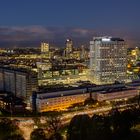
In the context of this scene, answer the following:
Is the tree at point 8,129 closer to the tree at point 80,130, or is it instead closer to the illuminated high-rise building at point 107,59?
the tree at point 80,130

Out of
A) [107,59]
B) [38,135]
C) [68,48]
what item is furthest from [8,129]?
[68,48]

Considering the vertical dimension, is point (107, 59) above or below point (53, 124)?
above

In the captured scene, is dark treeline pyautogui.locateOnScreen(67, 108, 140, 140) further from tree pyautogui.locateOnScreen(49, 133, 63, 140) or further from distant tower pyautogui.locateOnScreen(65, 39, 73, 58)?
distant tower pyautogui.locateOnScreen(65, 39, 73, 58)

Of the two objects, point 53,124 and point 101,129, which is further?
point 53,124

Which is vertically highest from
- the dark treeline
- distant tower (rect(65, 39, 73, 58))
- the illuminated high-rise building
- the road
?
distant tower (rect(65, 39, 73, 58))

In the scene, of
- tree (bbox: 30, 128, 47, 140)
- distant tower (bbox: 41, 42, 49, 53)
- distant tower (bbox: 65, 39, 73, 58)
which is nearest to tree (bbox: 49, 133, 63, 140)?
tree (bbox: 30, 128, 47, 140)

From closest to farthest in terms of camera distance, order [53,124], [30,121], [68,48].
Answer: [53,124] < [30,121] < [68,48]

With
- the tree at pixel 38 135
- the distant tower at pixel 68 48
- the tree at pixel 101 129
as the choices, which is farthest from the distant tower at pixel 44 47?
the tree at pixel 38 135

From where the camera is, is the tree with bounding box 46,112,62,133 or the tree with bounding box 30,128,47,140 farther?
the tree with bounding box 46,112,62,133

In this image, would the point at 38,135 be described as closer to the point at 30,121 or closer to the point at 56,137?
the point at 56,137
